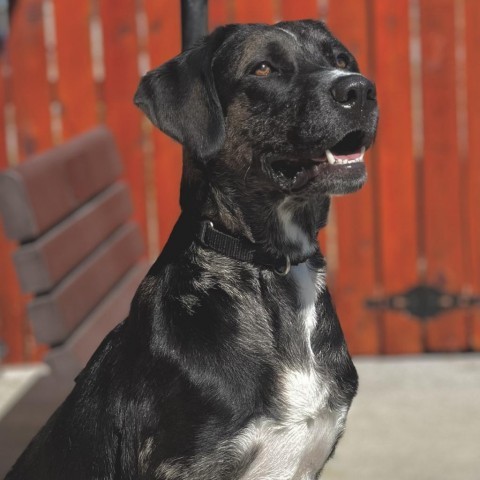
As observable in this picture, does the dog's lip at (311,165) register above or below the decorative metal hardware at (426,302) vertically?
above

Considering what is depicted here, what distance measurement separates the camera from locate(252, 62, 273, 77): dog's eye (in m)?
3.20

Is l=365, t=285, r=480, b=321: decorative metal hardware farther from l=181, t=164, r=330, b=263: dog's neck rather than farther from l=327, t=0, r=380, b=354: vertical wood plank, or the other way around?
l=181, t=164, r=330, b=263: dog's neck

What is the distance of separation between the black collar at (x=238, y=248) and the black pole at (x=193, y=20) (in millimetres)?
705

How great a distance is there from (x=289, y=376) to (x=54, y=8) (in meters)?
3.63

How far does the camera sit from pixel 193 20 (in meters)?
3.53

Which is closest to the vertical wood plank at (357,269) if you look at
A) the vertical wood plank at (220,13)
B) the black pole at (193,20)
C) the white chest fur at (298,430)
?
the vertical wood plank at (220,13)

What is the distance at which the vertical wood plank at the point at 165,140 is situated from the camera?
604 cm

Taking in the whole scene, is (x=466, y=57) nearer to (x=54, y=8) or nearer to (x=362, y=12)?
(x=362, y=12)

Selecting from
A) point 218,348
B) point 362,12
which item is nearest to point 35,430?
point 218,348

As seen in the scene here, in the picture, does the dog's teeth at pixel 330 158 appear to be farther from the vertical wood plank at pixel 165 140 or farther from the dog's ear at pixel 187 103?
the vertical wood plank at pixel 165 140

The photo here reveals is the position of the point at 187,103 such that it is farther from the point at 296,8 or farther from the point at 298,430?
the point at 296,8

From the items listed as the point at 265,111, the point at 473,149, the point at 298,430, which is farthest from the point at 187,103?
the point at 473,149

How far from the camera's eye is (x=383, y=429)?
17.3 ft

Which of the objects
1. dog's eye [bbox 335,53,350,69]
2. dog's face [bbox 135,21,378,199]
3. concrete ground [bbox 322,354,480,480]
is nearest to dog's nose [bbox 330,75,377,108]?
dog's face [bbox 135,21,378,199]
